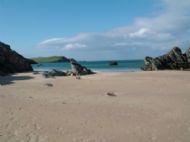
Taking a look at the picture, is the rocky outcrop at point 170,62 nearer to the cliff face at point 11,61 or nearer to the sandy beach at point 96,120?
the cliff face at point 11,61

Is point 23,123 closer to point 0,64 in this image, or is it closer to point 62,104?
point 62,104

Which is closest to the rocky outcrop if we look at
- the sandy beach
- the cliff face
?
the cliff face

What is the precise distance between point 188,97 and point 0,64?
139 feet

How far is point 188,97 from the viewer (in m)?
17.8

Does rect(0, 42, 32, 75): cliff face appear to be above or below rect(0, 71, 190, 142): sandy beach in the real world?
above

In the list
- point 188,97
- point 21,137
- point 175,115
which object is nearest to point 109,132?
A: point 21,137

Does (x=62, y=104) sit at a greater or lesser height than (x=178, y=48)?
lesser

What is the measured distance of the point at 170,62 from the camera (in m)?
59.4

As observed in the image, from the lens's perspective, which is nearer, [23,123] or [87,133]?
[87,133]

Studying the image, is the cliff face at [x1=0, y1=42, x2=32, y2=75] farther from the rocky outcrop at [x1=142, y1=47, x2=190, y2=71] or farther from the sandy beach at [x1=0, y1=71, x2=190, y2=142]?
the sandy beach at [x1=0, y1=71, x2=190, y2=142]

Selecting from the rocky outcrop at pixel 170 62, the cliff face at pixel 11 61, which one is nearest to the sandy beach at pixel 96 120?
the cliff face at pixel 11 61

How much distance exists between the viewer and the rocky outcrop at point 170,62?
2272 inches

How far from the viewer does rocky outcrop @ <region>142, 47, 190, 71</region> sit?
2272 inches

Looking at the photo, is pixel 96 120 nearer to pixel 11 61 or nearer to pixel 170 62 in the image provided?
pixel 170 62
